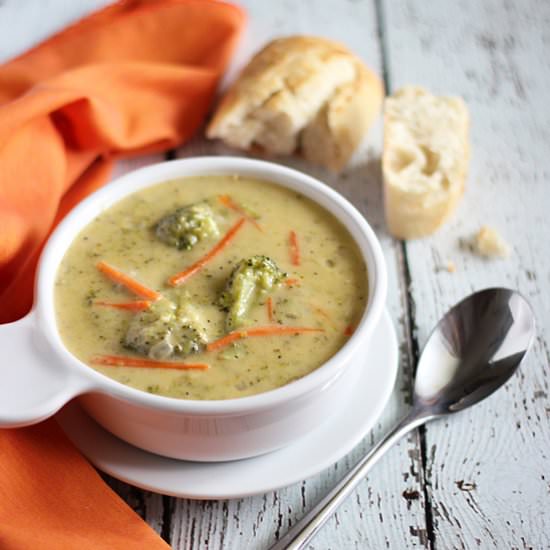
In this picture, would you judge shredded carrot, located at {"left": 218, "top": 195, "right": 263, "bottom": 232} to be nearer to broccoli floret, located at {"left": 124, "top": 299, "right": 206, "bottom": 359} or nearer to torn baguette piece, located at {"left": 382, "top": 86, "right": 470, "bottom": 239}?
broccoli floret, located at {"left": 124, "top": 299, "right": 206, "bottom": 359}

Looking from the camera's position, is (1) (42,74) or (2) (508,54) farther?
(2) (508,54)

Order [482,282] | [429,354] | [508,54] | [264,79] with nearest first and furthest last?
[429,354]
[482,282]
[264,79]
[508,54]

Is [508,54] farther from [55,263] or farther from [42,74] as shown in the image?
[55,263]

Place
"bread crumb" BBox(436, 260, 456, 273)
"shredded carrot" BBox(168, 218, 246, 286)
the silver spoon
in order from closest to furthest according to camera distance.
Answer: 1. "shredded carrot" BBox(168, 218, 246, 286)
2. the silver spoon
3. "bread crumb" BBox(436, 260, 456, 273)

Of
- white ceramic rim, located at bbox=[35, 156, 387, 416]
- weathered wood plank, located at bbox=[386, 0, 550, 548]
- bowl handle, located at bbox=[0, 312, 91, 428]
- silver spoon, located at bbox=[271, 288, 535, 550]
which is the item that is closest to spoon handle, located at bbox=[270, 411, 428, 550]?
silver spoon, located at bbox=[271, 288, 535, 550]

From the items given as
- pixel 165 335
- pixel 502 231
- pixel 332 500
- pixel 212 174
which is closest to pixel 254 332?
pixel 165 335

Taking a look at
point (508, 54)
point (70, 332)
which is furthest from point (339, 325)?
point (508, 54)

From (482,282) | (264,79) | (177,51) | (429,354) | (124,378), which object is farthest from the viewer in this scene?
(177,51)
